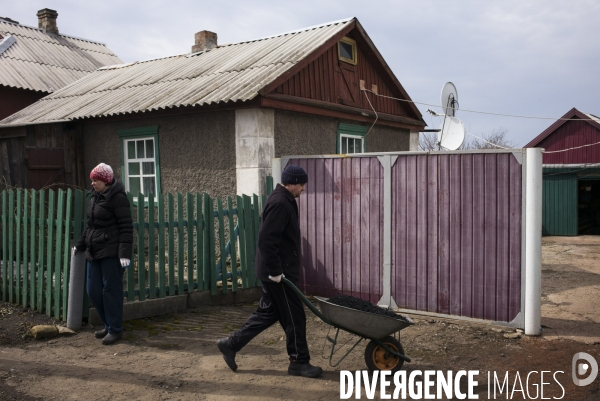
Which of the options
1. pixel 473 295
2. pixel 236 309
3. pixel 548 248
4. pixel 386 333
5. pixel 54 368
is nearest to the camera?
pixel 386 333

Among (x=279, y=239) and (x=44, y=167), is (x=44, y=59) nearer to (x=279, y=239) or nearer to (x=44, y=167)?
(x=44, y=167)

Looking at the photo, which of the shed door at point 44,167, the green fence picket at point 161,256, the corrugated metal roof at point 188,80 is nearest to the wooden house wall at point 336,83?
the corrugated metal roof at point 188,80

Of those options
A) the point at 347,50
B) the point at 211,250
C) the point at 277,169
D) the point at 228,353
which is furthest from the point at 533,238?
the point at 347,50

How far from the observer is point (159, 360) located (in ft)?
16.8

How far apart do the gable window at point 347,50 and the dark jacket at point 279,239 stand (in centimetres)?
726

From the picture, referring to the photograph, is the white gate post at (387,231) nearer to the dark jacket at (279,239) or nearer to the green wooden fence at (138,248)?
the green wooden fence at (138,248)

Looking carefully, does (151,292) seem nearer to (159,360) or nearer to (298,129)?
(159,360)

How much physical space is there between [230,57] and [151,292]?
682 centimetres

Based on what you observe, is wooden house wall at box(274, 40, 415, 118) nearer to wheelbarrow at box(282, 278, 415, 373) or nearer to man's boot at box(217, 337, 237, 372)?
man's boot at box(217, 337, 237, 372)

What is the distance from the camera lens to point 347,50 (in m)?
11.7

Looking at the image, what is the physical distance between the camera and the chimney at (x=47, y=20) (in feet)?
66.7

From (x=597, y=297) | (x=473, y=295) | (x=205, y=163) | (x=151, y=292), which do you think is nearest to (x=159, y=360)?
(x=151, y=292)

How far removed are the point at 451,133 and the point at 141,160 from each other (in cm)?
601

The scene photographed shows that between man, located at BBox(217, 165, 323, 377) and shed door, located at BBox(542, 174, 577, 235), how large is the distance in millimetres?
17754
